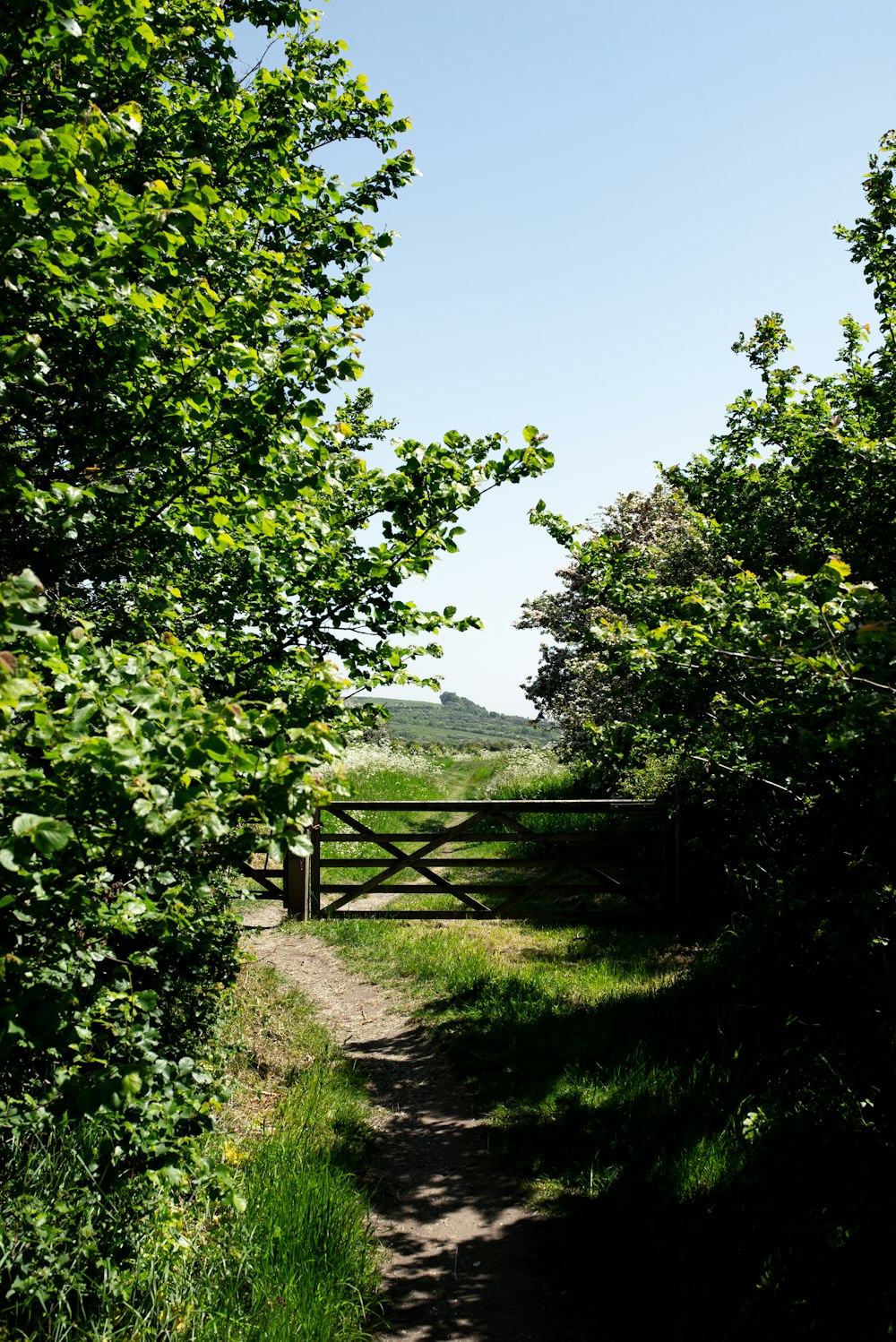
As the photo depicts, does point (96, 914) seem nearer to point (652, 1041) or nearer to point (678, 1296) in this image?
point (678, 1296)

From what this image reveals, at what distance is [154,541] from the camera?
458cm

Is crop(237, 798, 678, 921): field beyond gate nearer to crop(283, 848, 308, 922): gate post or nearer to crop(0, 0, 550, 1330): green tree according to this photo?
crop(283, 848, 308, 922): gate post

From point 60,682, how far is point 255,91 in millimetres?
5833

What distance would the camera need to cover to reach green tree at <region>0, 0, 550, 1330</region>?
2414 millimetres

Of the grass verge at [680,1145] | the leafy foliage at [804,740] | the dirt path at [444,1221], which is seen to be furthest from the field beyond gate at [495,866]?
the dirt path at [444,1221]

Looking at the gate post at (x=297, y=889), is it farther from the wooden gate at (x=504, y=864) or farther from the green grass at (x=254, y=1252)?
the green grass at (x=254, y=1252)

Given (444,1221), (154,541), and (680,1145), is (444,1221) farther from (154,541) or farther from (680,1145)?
(154,541)

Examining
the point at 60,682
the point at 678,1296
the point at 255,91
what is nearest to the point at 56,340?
the point at 60,682

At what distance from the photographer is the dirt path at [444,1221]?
415cm

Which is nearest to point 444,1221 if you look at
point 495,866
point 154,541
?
point 154,541

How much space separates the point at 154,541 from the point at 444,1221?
4.52 metres

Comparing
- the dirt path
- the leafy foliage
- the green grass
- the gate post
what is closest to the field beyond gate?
the gate post

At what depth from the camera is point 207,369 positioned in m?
4.18

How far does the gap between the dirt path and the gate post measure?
3.62 meters
